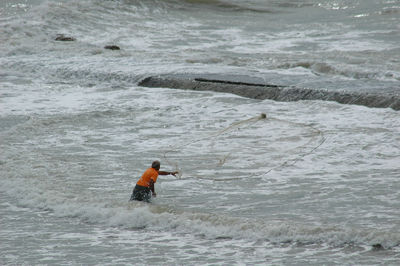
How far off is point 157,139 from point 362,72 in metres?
5.71

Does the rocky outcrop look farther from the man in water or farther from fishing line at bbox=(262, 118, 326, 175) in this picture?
the man in water

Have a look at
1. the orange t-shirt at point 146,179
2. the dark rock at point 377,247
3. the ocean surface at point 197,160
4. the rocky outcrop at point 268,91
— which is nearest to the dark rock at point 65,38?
the ocean surface at point 197,160

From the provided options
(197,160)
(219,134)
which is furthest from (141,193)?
(219,134)

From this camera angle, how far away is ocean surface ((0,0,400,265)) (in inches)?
211

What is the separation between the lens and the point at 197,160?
8016 mm

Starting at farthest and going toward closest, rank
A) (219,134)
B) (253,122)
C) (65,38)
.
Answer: (65,38), (253,122), (219,134)

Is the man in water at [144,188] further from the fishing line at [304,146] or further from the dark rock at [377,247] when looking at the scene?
the dark rock at [377,247]

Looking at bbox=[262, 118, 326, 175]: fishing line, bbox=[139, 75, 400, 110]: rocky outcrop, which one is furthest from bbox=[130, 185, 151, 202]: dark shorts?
bbox=[139, 75, 400, 110]: rocky outcrop

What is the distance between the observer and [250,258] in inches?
198

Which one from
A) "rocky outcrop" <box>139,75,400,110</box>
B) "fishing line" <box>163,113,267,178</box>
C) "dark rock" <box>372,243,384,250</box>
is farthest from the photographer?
"rocky outcrop" <box>139,75,400,110</box>

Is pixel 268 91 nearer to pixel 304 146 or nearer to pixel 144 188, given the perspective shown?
pixel 304 146

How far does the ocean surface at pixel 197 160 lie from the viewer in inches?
211

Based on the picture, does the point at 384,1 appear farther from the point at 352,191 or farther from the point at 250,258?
the point at 250,258

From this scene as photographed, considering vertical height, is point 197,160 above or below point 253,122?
below
